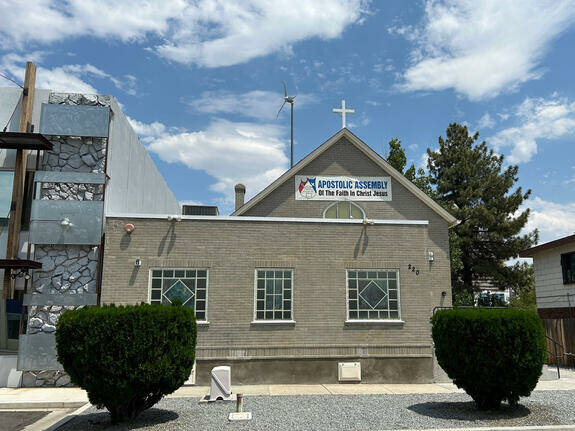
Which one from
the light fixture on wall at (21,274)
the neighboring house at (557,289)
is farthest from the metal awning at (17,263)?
the neighboring house at (557,289)

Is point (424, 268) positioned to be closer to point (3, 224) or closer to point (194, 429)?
point (194, 429)

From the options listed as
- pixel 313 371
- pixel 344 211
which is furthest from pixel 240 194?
pixel 313 371

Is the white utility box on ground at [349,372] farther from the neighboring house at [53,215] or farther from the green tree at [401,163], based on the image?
the green tree at [401,163]

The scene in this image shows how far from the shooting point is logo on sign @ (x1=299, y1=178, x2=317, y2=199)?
59.9 ft

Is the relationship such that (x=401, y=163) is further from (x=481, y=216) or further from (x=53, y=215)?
(x=53, y=215)

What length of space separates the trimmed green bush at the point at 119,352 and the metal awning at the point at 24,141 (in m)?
6.85

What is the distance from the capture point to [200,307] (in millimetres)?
13664

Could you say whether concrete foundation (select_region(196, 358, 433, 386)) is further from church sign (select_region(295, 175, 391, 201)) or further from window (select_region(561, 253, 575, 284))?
window (select_region(561, 253, 575, 284))

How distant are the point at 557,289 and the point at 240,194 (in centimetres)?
1385

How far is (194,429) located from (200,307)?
556 cm

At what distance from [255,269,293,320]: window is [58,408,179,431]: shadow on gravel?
462cm

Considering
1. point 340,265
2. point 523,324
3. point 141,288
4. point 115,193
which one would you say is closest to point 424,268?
point 340,265

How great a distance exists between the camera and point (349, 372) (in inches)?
532

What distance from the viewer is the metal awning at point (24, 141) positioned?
43.2 feet
